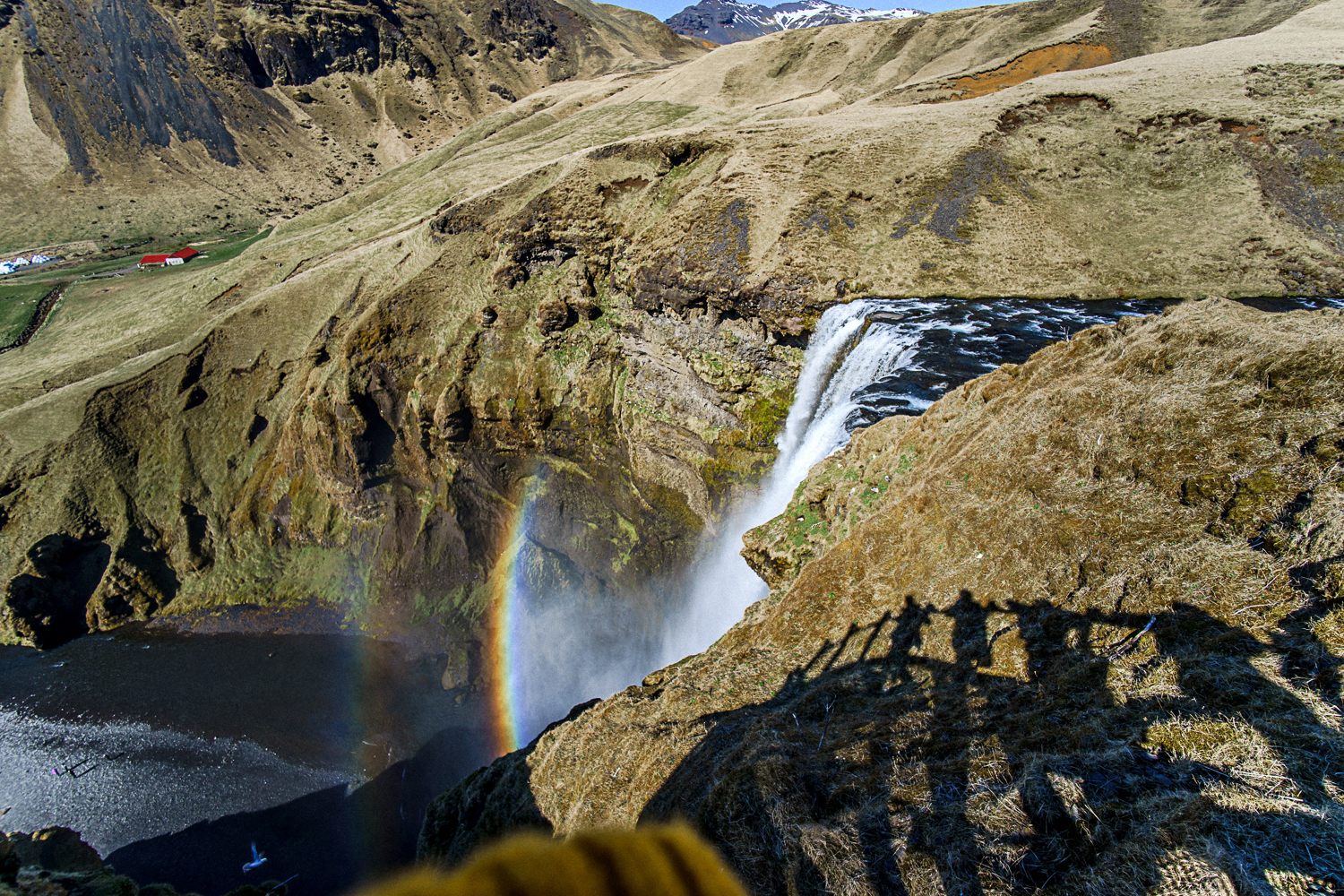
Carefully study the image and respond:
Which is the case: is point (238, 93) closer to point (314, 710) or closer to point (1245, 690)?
point (314, 710)

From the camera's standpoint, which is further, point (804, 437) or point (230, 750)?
point (230, 750)

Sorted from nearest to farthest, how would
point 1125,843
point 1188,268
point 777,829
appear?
point 1125,843
point 777,829
point 1188,268

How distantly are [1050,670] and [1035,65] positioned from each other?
55035 mm

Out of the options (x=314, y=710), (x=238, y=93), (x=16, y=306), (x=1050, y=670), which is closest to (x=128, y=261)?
(x=16, y=306)

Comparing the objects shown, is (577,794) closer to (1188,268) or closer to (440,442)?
(440,442)

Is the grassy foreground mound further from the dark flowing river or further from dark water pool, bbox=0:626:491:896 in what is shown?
dark water pool, bbox=0:626:491:896

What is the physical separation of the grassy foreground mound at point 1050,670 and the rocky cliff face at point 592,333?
503 inches

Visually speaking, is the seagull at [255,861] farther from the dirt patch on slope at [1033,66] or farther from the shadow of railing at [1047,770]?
the dirt patch on slope at [1033,66]

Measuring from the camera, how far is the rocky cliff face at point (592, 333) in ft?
73.1

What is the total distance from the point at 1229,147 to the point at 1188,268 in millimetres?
9769

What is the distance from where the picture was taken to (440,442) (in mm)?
29719

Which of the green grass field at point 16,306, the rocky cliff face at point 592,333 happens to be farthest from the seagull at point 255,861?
the green grass field at point 16,306

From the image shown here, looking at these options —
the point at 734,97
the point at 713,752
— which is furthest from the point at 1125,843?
the point at 734,97

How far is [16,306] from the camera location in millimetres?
48562
